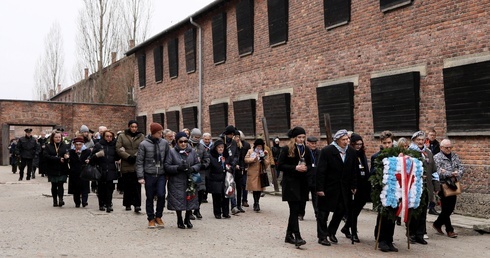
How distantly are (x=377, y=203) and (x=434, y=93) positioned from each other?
5.80 meters

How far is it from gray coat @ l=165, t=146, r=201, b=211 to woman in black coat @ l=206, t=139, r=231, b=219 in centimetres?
134

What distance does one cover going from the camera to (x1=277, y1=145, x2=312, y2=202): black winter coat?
333 inches

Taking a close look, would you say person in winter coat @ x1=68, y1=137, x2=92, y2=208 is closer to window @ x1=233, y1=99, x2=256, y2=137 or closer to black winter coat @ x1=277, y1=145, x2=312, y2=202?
black winter coat @ x1=277, y1=145, x2=312, y2=202

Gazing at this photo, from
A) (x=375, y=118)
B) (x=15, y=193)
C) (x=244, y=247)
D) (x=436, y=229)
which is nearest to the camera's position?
(x=244, y=247)

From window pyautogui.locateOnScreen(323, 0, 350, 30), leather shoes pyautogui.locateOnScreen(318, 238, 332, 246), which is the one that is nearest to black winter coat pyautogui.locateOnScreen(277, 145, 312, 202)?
leather shoes pyautogui.locateOnScreen(318, 238, 332, 246)

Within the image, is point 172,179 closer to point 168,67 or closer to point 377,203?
point 377,203

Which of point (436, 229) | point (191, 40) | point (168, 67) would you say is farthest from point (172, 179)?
point (168, 67)

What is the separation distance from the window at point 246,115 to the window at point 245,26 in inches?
73.7

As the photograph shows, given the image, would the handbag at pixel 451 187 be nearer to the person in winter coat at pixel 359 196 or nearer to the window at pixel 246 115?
the person in winter coat at pixel 359 196

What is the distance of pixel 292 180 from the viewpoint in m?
8.54

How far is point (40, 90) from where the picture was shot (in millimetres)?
63219

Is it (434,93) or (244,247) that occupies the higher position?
(434,93)

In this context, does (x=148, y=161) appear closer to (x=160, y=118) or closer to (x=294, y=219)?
(x=294, y=219)

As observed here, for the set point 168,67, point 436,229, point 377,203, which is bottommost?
point 436,229
